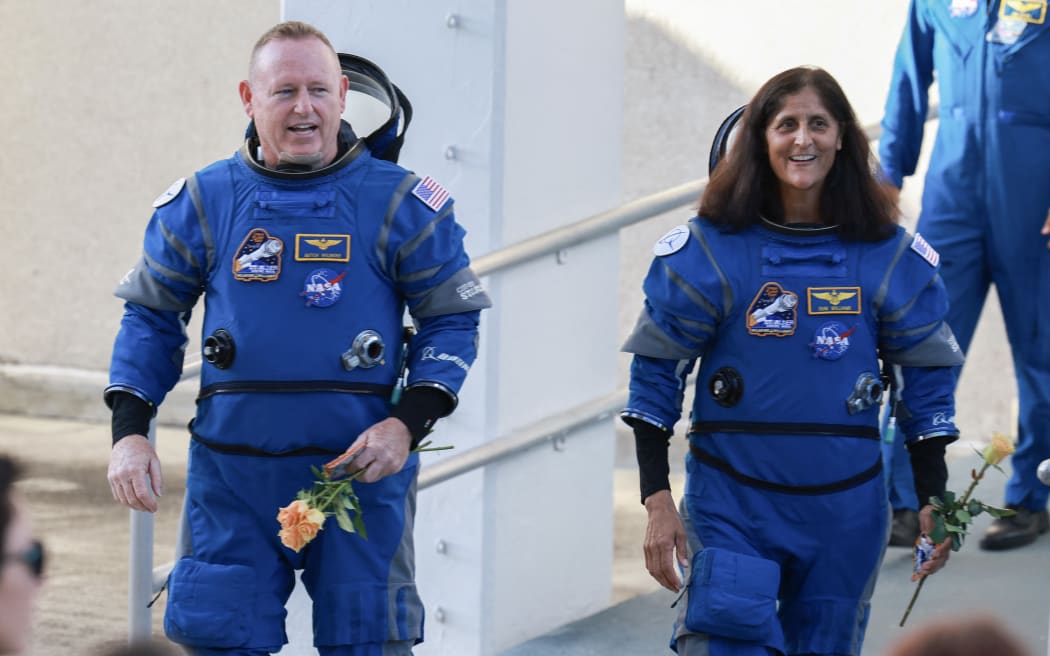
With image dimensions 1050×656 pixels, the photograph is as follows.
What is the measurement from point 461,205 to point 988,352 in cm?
342

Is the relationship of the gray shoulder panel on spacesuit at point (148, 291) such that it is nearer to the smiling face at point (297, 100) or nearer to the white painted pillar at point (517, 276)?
the smiling face at point (297, 100)

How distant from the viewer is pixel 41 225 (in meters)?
9.61

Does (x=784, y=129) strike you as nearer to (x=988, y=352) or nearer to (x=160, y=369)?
(x=160, y=369)

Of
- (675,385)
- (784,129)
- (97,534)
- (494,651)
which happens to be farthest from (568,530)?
(97,534)

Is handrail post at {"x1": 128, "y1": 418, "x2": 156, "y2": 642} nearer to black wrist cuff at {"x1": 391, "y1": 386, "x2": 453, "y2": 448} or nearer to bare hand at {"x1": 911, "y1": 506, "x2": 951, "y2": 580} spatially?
black wrist cuff at {"x1": 391, "y1": 386, "x2": 453, "y2": 448}

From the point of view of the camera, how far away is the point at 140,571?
4.58 metres

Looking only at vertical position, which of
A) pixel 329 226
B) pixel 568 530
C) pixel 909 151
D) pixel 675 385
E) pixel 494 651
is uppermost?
pixel 909 151

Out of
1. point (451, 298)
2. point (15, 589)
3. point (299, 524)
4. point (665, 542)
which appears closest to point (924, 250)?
point (665, 542)

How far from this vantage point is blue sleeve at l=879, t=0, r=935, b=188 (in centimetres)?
536

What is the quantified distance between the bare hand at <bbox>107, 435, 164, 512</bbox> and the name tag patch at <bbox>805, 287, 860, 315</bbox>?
1303mm

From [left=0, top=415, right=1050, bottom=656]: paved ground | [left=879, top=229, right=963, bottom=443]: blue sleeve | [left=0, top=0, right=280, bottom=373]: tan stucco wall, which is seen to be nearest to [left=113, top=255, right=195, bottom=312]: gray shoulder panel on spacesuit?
[left=0, top=415, right=1050, bottom=656]: paved ground

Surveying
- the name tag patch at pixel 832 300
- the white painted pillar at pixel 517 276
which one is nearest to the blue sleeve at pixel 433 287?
the name tag patch at pixel 832 300

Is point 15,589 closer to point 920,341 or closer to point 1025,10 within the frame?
point 920,341

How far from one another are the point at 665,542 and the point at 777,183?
0.76m
